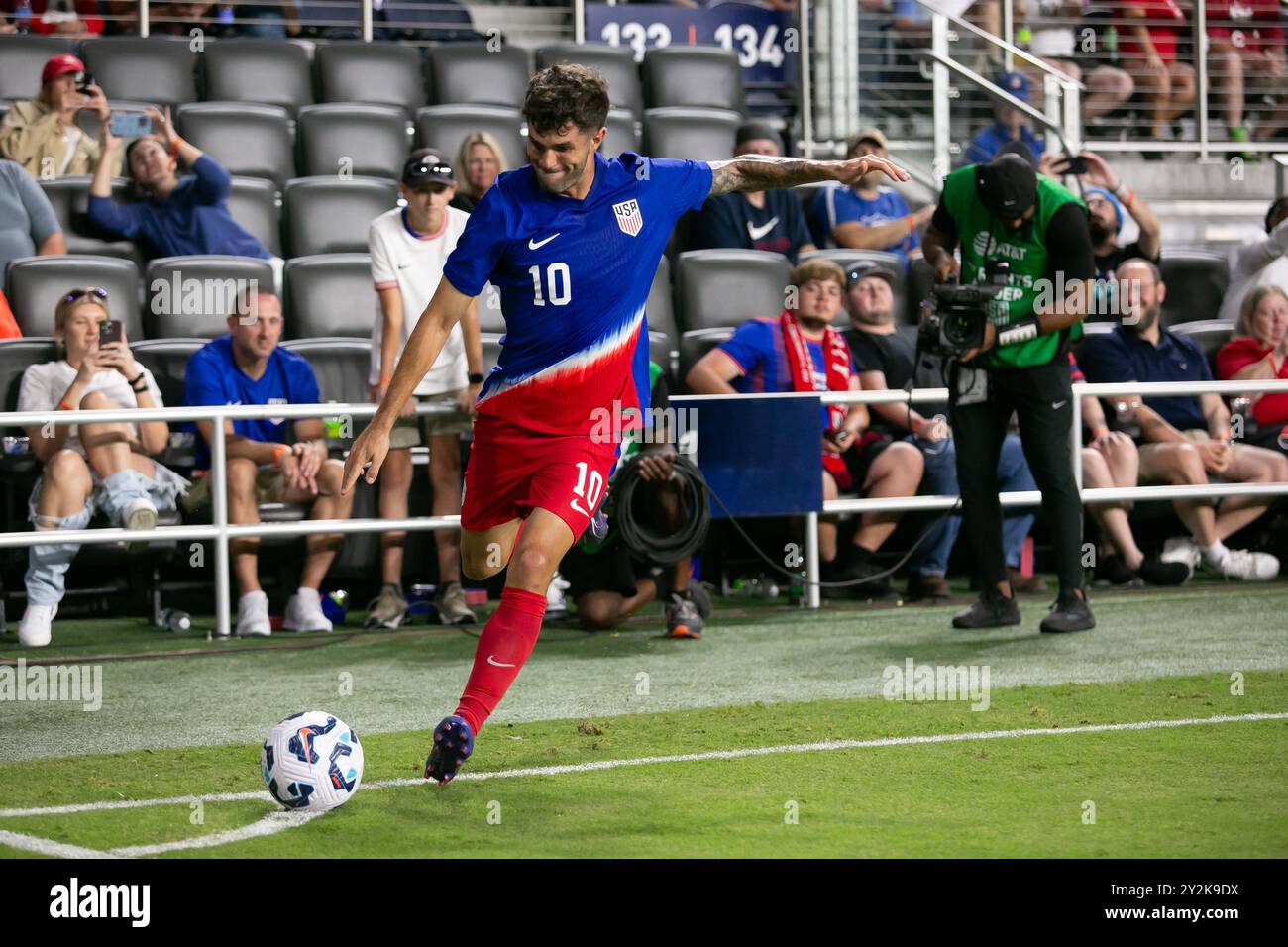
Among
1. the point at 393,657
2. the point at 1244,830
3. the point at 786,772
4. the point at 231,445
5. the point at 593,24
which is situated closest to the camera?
the point at 1244,830

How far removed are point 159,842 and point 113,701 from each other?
2445mm

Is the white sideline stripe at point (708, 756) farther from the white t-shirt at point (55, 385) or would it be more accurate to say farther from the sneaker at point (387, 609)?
the white t-shirt at point (55, 385)

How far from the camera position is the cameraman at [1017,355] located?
25.0 feet

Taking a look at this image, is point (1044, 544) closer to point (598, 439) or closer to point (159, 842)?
point (598, 439)

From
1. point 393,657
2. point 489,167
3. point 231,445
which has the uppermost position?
Result: point 489,167

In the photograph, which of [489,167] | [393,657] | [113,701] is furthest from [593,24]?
[113,701]

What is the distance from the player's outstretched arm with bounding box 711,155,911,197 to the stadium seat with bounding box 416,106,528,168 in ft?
18.6

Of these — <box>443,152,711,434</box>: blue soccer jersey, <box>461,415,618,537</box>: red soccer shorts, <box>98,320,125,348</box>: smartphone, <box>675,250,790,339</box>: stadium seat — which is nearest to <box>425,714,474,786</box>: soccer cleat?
<box>461,415,618,537</box>: red soccer shorts

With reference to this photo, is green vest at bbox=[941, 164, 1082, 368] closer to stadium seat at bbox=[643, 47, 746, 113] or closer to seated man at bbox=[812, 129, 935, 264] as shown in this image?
seated man at bbox=[812, 129, 935, 264]

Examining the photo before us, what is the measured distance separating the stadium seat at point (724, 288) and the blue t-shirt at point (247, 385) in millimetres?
2405

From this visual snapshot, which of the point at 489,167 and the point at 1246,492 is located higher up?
the point at 489,167

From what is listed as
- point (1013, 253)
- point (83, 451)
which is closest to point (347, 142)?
point (83, 451)
